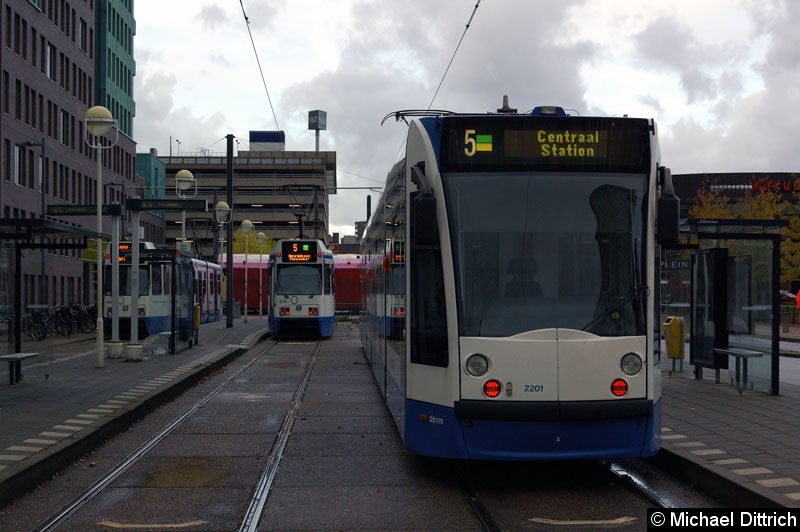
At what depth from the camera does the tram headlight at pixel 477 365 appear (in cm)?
784

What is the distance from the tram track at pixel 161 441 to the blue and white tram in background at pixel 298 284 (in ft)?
48.1

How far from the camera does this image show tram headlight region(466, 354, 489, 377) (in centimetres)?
784

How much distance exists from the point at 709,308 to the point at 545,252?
8213 millimetres

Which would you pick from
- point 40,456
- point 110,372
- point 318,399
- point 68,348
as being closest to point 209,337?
point 68,348

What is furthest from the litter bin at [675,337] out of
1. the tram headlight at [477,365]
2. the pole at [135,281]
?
the pole at [135,281]

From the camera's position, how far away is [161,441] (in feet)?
35.4

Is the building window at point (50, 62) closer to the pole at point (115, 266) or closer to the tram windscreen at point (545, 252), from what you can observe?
the pole at point (115, 266)

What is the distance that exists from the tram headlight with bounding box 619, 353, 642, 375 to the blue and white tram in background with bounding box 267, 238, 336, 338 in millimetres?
23165

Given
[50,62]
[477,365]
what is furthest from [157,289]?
[50,62]

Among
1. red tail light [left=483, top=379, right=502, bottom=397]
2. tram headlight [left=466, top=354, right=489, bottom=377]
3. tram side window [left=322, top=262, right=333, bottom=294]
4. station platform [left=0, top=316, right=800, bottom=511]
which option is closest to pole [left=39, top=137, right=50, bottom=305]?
station platform [left=0, top=316, right=800, bottom=511]

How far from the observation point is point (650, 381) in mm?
8016

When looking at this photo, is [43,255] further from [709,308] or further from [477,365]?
[477,365]

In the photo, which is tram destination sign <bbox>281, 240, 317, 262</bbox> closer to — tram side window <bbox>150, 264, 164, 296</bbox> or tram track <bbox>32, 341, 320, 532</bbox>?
tram side window <bbox>150, 264, 164, 296</bbox>

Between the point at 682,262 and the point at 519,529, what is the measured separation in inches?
418
